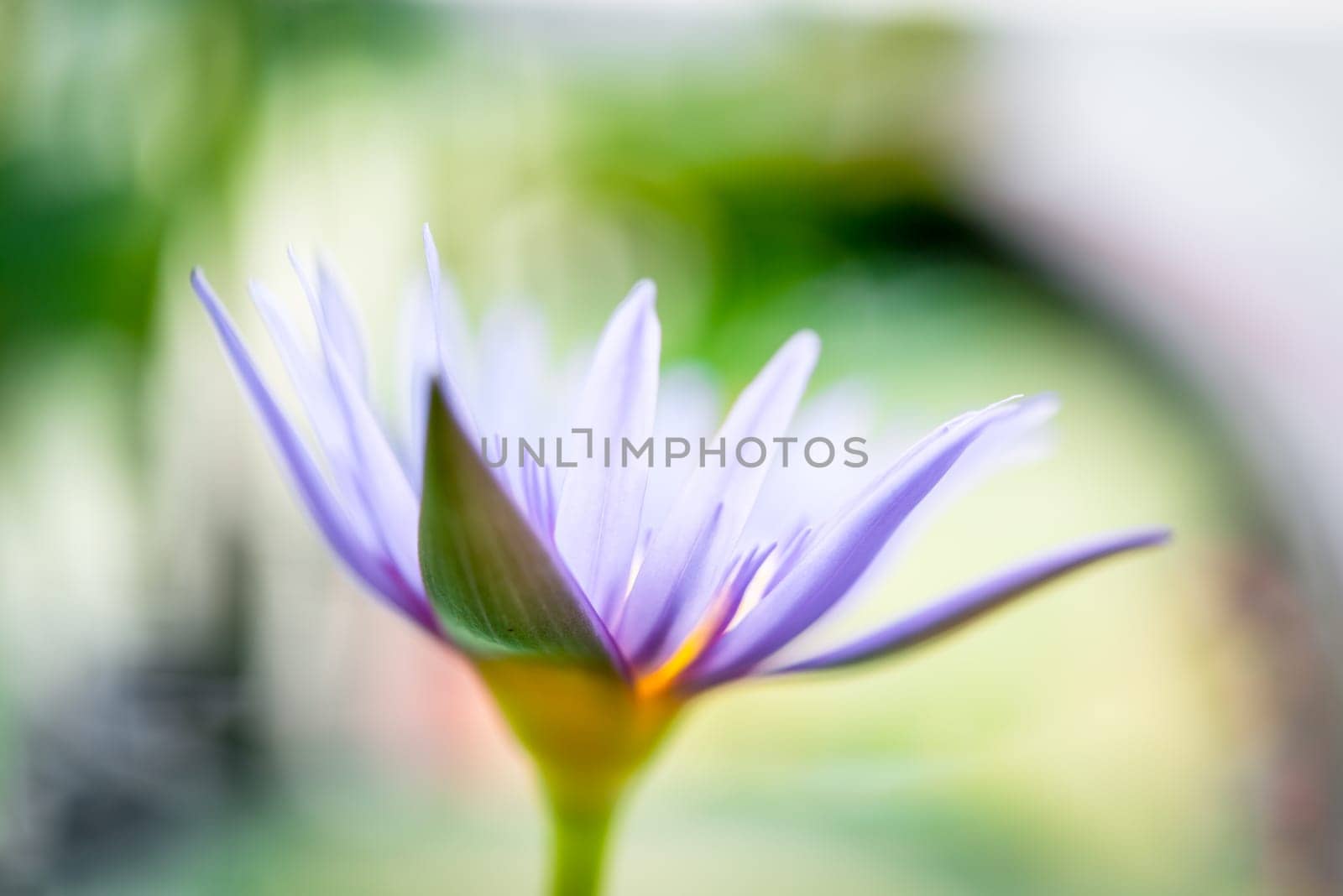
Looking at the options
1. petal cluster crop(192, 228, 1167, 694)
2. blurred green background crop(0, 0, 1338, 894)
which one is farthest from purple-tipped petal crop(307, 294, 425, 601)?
blurred green background crop(0, 0, 1338, 894)

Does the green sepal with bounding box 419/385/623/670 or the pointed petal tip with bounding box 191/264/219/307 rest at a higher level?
the pointed petal tip with bounding box 191/264/219/307

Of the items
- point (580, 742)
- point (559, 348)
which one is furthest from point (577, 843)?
point (559, 348)

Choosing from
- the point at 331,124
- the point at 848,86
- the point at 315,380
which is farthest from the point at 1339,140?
the point at 315,380

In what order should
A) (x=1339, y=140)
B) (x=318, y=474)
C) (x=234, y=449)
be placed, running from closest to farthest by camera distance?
(x=318, y=474)
(x=234, y=449)
(x=1339, y=140)

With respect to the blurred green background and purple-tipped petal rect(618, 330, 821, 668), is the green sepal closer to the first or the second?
purple-tipped petal rect(618, 330, 821, 668)

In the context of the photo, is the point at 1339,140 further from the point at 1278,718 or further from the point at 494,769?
the point at 494,769

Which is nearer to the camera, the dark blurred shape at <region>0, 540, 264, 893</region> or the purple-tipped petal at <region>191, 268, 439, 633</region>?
the purple-tipped petal at <region>191, 268, 439, 633</region>

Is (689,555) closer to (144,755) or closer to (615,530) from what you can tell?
(615,530)
